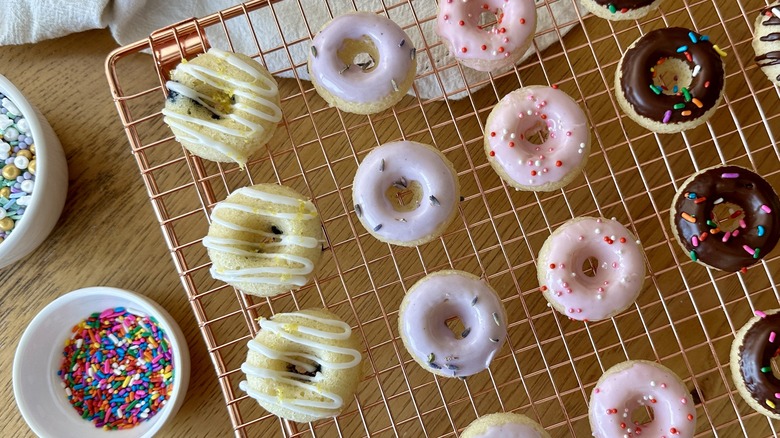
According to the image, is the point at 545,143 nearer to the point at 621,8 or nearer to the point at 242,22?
the point at 621,8

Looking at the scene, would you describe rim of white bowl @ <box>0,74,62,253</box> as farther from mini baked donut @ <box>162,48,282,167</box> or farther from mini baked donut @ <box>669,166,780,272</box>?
mini baked donut @ <box>669,166,780,272</box>

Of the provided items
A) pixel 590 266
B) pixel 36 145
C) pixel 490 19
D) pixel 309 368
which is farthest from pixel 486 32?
pixel 36 145

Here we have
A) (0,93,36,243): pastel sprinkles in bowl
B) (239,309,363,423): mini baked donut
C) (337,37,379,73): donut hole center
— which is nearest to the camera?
(239,309,363,423): mini baked donut

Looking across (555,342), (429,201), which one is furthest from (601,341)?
(429,201)

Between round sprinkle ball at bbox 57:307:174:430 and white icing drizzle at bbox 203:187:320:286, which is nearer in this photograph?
white icing drizzle at bbox 203:187:320:286

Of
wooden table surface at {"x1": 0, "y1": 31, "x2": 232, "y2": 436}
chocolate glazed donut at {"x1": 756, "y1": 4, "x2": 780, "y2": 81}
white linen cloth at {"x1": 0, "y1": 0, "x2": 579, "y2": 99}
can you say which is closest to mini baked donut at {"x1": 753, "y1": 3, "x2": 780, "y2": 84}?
chocolate glazed donut at {"x1": 756, "y1": 4, "x2": 780, "y2": 81}

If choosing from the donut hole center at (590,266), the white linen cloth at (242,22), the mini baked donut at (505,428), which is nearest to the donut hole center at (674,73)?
the white linen cloth at (242,22)
